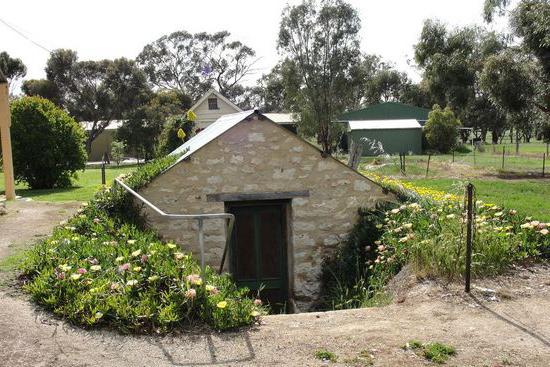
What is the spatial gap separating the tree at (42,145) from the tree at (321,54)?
18.4 m

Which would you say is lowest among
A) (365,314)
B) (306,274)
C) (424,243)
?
(306,274)

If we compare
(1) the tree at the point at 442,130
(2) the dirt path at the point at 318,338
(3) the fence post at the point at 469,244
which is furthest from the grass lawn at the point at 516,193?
(1) the tree at the point at 442,130

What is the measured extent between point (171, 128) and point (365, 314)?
64.8 ft

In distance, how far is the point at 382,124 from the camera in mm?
38406

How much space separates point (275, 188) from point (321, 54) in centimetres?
2651

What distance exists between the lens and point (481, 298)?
5.07 m

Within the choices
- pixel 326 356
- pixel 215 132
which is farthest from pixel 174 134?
pixel 326 356

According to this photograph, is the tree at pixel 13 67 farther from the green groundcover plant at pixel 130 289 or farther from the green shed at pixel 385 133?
the green groundcover plant at pixel 130 289

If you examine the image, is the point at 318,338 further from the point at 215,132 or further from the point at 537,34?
the point at 537,34

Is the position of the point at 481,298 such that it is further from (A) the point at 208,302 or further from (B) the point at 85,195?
(B) the point at 85,195

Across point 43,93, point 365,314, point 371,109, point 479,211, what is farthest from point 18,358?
point 43,93

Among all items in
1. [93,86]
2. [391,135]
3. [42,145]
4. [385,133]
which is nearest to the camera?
[42,145]

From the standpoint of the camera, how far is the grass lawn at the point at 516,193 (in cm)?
1118

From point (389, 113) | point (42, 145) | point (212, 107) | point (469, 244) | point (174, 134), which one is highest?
point (212, 107)
